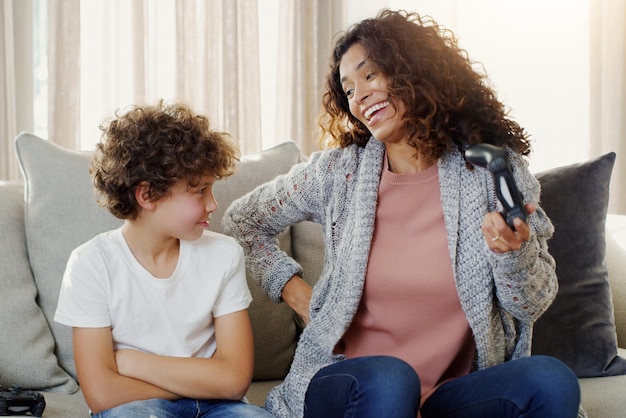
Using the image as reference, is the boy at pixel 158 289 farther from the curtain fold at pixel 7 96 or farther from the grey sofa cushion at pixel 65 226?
the curtain fold at pixel 7 96

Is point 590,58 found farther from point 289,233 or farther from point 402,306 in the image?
point 402,306

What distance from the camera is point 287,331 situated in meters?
1.88

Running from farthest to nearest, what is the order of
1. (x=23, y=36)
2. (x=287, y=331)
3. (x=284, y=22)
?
(x=284, y=22)
(x=23, y=36)
(x=287, y=331)

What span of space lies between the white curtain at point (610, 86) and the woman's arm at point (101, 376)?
2.83 meters

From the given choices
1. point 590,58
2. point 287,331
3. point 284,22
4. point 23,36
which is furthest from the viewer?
point 590,58

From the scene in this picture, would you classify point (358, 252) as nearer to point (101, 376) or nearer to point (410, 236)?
point (410, 236)

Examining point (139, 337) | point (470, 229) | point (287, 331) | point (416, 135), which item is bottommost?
point (287, 331)

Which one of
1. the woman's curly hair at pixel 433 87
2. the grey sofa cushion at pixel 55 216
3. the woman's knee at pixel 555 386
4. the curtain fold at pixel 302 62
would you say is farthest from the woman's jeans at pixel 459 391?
the curtain fold at pixel 302 62

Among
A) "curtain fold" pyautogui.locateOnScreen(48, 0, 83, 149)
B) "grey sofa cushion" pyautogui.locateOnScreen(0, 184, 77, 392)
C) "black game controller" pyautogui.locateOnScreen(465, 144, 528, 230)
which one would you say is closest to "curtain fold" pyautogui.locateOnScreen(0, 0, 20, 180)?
"curtain fold" pyautogui.locateOnScreen(48, 0, 83, 149)

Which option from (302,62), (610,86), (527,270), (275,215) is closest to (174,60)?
(302,62)

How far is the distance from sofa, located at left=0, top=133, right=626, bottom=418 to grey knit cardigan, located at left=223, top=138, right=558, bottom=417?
0.20 meters

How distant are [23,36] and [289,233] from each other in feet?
4.50

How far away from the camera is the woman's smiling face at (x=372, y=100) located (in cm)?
154

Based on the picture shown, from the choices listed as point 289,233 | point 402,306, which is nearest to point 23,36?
point 289,233
